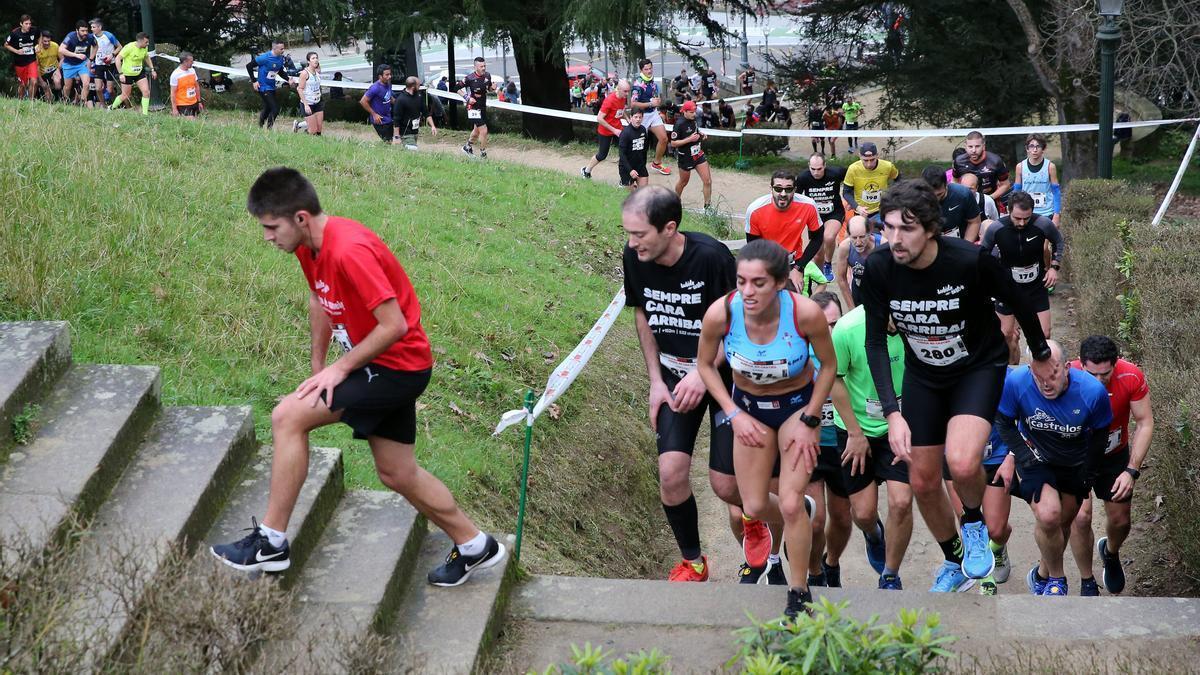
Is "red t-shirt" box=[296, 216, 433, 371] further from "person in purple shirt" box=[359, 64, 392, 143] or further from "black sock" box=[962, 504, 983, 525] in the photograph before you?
"person in purple shirt" box=[359, 64, 392, 143]

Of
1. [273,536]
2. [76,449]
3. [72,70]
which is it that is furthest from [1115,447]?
[72,70]

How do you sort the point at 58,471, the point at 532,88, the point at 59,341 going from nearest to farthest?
1. the point at 58,471
2. the point at 59,341
3. the point at 532,88

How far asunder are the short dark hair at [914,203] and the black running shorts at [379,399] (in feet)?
7.55

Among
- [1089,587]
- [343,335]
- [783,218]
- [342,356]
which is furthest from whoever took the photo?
[783,218]

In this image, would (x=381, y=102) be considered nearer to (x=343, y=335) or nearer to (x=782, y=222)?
(x=782, y=222)

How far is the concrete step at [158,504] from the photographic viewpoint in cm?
436

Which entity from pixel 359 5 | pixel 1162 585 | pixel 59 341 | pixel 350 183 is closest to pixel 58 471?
pixel 59 341

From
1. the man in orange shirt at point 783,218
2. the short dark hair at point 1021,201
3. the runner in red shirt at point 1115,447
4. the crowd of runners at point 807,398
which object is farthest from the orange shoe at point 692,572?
the short dark hair at point 1021,201

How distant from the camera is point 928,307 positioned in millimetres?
6000

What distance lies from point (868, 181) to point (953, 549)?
755 cm

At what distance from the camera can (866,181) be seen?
13.8 metres

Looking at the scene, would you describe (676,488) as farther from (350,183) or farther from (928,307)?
(350,183)

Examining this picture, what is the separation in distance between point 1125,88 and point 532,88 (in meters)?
14.1

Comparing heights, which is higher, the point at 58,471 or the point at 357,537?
the point at 58,471
